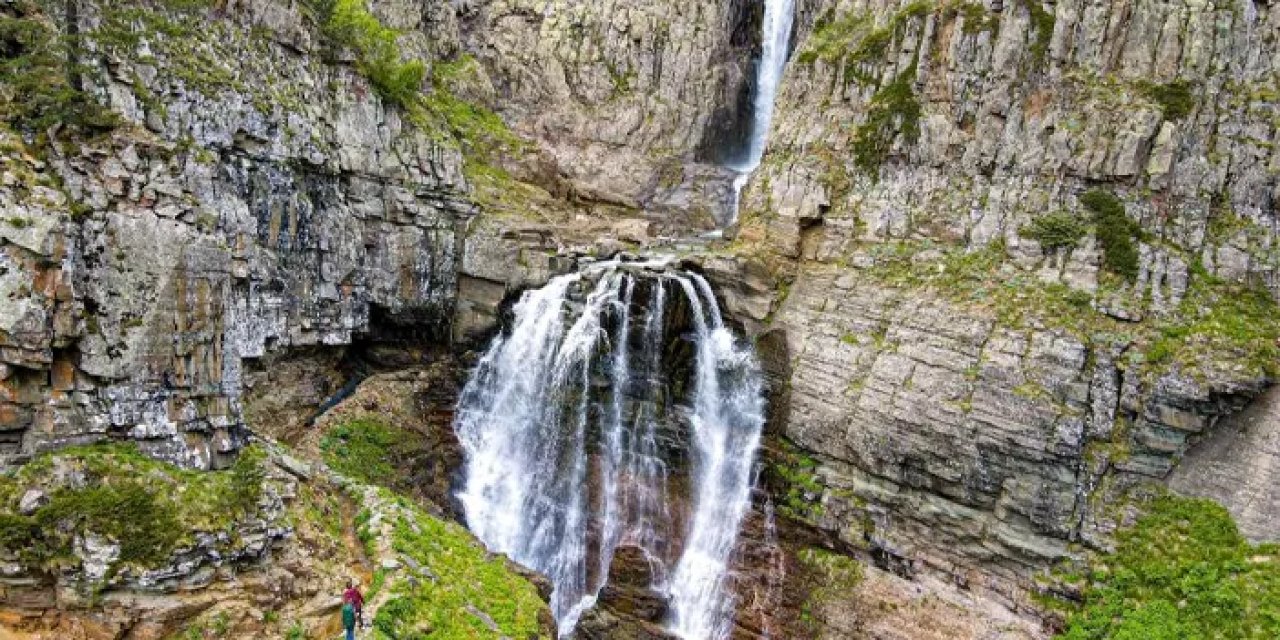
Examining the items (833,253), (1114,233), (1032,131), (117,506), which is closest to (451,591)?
(117,506)

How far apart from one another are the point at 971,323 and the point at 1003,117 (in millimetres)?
7098

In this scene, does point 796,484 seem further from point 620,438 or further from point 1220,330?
point 1220,330

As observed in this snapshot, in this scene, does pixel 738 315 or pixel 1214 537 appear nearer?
pixel 1214 537

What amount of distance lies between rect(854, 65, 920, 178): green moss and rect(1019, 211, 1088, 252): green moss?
16.8 feet

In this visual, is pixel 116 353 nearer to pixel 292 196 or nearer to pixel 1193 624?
pixel 292 196

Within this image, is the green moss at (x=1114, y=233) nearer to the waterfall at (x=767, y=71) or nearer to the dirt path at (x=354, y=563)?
the waterfall at (x=767, y=71)

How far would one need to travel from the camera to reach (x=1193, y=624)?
17.5 metres

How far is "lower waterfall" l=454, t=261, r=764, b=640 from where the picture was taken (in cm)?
2323

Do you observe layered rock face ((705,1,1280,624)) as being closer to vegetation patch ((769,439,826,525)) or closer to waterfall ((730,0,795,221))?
vegetation patch ((769,439,826,525))

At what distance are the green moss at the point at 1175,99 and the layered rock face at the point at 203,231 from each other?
72.7 ft

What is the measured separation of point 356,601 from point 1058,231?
799 inches

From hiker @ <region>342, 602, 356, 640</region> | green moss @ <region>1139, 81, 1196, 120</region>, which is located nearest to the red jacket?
hiker @ <region>342, 602, 356, 640</region>

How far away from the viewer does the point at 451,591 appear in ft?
57.2

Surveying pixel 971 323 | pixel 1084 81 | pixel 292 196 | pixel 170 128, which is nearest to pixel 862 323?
pixel 971 323
